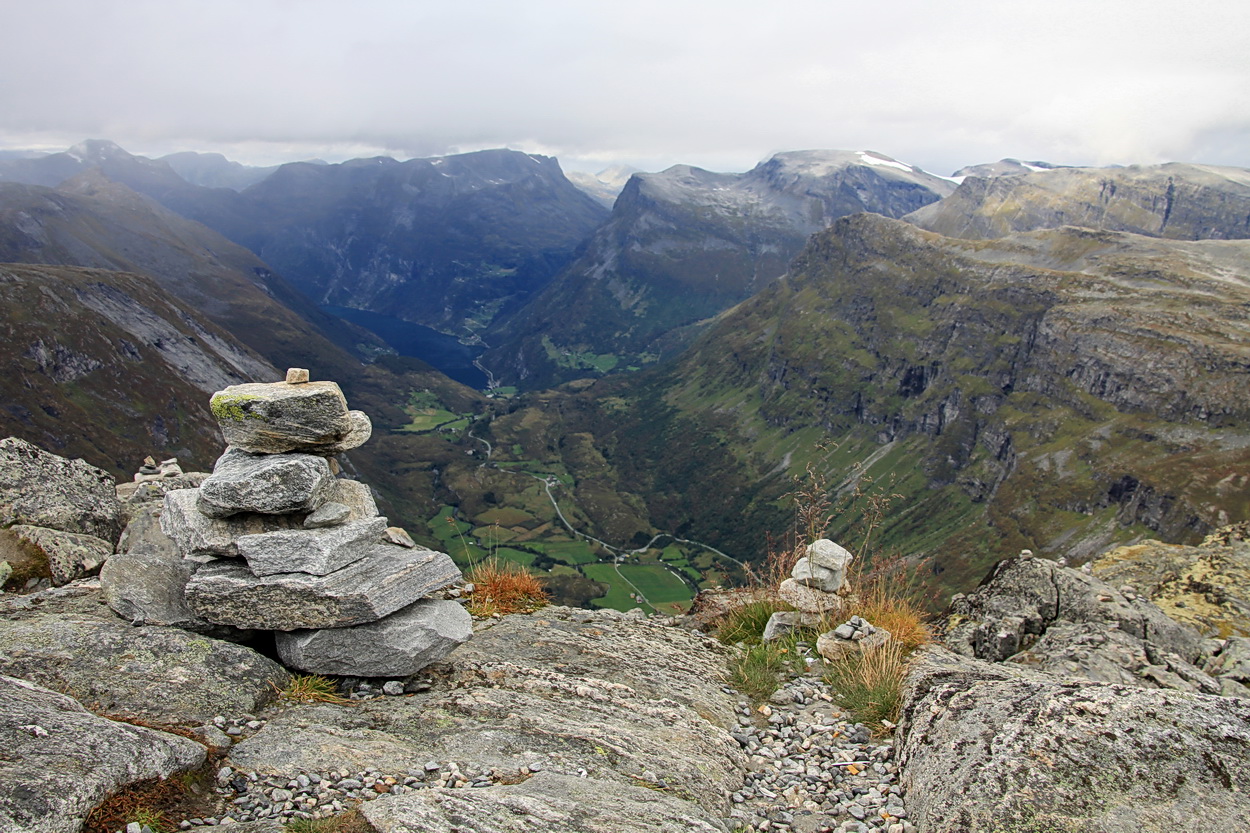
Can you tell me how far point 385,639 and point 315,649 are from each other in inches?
45.9

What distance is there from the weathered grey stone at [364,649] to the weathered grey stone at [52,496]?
11.3m

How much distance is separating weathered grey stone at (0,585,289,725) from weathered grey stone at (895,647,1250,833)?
32.5ft

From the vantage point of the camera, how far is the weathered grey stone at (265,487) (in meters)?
11.9

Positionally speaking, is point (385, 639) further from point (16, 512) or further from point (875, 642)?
point (16, 512)

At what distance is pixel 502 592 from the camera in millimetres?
16688

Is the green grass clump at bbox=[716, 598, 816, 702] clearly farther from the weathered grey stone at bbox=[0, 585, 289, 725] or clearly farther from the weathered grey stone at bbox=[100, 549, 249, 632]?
the weathered grey stone at bbox=[100, 549, 249, 632]

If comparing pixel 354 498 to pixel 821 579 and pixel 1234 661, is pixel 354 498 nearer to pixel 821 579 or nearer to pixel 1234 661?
pixel 821 579

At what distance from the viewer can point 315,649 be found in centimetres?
1112

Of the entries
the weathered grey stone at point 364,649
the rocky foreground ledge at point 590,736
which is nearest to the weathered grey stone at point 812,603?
the rocky foreground ledge at point 590,736

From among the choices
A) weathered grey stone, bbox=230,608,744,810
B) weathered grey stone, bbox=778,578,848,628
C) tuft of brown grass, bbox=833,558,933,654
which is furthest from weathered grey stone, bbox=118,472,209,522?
tuft of brown grass, bbox=833,558,933,654

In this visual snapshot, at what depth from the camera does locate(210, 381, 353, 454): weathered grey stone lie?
41.4ft

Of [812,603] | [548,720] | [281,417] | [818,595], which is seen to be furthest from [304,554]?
[818,595]

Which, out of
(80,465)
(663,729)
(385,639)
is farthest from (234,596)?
(80,465)

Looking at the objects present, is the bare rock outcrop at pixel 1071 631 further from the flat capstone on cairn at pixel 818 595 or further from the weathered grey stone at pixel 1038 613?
the flat capstone on cairn at pixel 818 595
